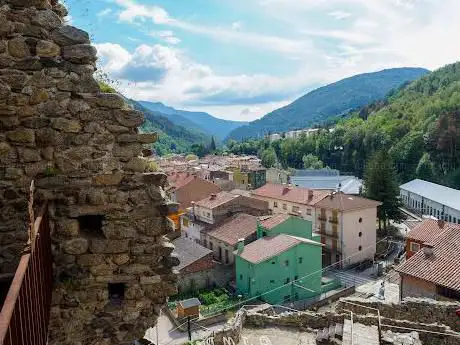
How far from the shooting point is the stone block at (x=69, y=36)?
4184mm

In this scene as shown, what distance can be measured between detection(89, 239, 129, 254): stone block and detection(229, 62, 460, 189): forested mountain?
68.5 m

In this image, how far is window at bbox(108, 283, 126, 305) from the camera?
4.47 metres

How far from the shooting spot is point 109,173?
171 inches

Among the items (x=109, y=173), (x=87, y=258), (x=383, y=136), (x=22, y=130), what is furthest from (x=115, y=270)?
(x=383, y=136)

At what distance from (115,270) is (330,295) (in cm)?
2602

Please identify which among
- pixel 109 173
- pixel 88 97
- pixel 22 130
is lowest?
pixel 109 173

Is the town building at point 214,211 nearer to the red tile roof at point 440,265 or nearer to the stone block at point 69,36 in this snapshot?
the red tile roof at point 440,265

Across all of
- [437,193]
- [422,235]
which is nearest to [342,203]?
[422,235]

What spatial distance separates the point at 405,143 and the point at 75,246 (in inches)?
3125

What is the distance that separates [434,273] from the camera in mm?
20000

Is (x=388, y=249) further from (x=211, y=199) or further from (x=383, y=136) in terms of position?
(x=383, y=136)

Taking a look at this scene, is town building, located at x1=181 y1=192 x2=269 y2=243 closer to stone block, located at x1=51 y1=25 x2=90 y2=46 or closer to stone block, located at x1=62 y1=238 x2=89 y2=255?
stone block, located at x1=62 y1=238 x2=89 y2=255

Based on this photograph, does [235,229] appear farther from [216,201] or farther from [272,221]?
[216,201]

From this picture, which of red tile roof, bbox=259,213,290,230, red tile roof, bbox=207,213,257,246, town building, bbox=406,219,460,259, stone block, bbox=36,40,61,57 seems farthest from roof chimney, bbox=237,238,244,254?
stone block, bbox=36,40,61,57
